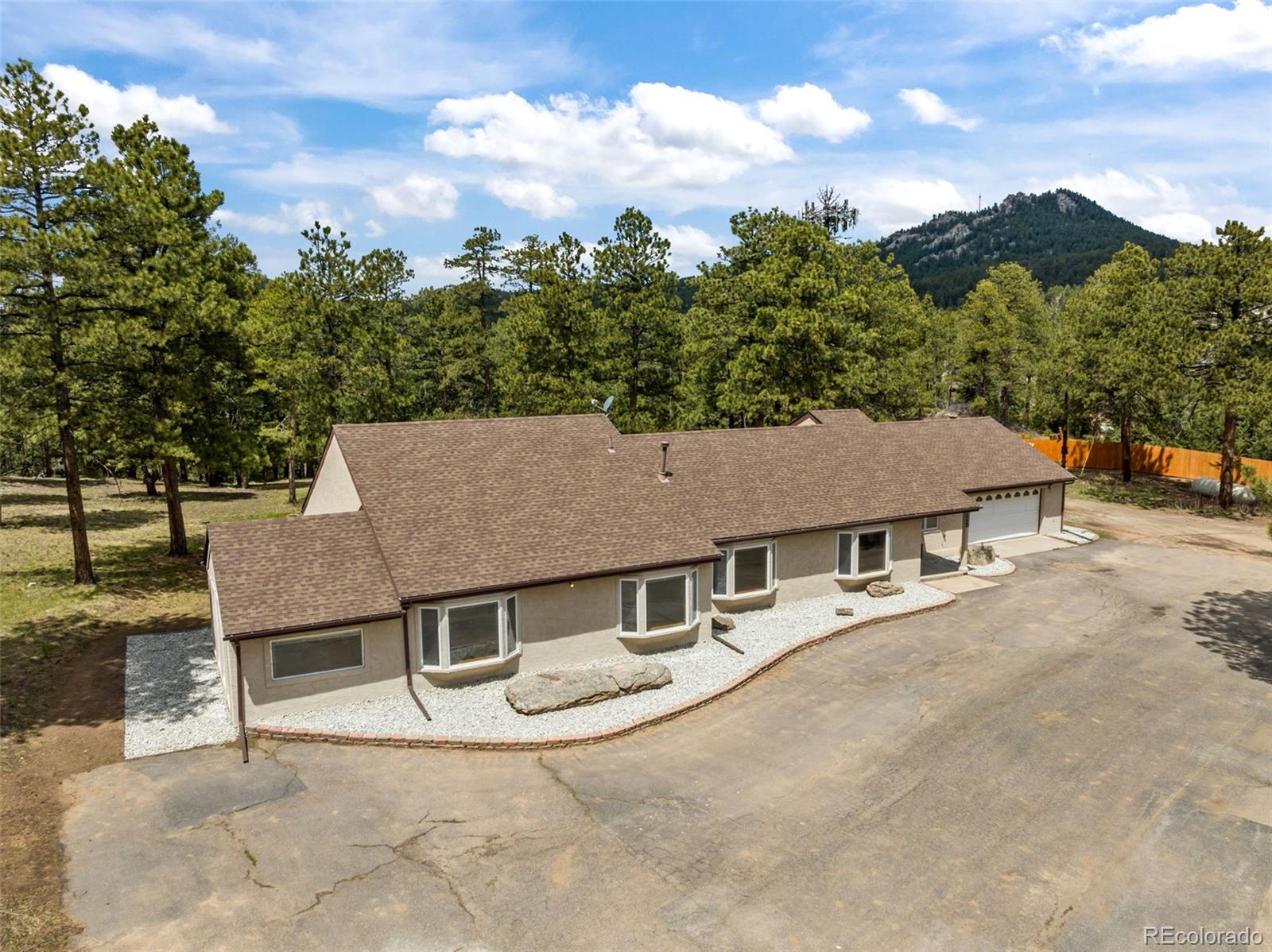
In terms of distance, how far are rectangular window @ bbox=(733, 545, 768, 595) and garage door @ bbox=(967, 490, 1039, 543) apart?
11890 millimetres

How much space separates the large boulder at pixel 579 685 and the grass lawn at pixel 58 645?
7817mm

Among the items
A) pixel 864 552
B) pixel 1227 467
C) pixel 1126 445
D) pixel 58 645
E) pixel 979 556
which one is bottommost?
pixel 58 645

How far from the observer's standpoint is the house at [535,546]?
16359 millimetres

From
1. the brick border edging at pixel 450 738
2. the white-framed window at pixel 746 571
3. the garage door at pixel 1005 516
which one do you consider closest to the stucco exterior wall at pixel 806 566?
the white-framed window at pixel 746 571

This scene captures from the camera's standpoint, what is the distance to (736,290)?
3978cm

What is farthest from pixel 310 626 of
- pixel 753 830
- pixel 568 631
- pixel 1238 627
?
pixel 1238 627

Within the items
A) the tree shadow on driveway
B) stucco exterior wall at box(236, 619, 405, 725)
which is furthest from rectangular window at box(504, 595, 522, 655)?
the tree shadow on driveway

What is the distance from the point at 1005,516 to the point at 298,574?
27.3 m

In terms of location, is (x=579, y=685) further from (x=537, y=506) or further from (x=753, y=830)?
(x=753, y=830)

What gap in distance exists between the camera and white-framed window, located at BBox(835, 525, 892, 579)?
2405 centimetres

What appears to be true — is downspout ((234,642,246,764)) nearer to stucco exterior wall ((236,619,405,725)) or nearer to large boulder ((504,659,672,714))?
stucco exterior wall ((236,619,405,725))

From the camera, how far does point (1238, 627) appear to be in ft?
71.5

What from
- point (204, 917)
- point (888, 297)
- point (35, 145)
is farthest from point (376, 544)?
point (888, 297)

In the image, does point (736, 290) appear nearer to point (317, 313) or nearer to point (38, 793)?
point (317, 313)
